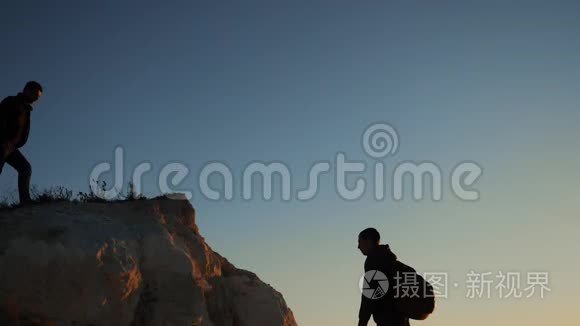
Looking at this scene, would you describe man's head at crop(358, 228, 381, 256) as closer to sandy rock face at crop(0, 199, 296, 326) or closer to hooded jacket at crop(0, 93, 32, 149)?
sandy rock face at crop(0, 199, 296, 326)

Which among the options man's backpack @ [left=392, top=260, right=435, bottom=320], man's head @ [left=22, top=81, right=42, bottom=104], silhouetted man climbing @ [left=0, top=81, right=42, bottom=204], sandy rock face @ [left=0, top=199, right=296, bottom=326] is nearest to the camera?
man's backpack @ [left=392, top=260, right=435, bottom=320]

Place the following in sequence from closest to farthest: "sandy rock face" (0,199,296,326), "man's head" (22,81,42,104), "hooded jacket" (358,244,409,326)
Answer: "hooded jacket" (358,244,409,326) → "sandy rock face" (0,199,296,326) → "man's head" (22,81,42,104)

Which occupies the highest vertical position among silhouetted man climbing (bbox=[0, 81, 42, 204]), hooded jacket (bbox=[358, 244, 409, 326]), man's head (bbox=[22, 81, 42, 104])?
man's head (bbox=[22, 81, 42, 104])

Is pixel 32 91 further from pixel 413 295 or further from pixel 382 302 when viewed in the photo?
pixel 413 295

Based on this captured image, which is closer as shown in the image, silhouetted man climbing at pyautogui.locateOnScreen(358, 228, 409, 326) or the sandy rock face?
silhouetted man climbing at pyautogui.locateOnScreen(358, 228, 409, 326)

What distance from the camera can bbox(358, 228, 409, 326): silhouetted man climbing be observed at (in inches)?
244

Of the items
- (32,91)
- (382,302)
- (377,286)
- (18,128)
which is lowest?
(382,302)

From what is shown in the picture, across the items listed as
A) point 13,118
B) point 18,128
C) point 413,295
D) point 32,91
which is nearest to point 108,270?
point 18,128

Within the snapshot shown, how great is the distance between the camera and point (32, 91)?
9.72m

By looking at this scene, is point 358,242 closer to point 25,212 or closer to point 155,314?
point 155,314

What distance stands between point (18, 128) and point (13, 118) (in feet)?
0.58

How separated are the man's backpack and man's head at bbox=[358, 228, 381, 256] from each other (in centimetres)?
38

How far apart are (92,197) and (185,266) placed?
2.38 m

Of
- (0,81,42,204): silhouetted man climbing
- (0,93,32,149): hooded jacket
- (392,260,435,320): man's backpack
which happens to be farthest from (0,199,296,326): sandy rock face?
(392,260,435,320): man's backpack
